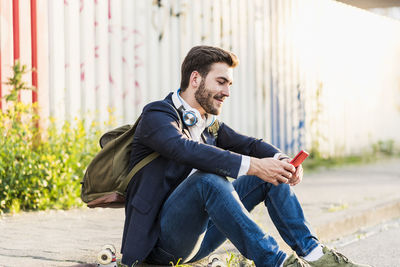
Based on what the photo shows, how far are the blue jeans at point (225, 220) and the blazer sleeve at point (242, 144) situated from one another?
33 centimetres

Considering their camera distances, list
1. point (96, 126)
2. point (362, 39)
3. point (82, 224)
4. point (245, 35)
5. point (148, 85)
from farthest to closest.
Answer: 1. point (362, 39)
2. point (245, 35)
3. point (148, 85)
4. point (96, 126)
5. point (82, 224)

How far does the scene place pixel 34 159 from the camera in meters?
5.18

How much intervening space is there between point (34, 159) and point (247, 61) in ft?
13.5

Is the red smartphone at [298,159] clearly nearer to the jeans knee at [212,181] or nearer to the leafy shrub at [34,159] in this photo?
the jeans knee at [212,181]

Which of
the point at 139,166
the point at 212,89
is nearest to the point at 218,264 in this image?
the point at 139,166

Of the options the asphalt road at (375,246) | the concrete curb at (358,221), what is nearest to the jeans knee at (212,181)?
the asphalt road at (375,246)

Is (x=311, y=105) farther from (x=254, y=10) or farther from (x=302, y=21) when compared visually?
(x=254, y=10)

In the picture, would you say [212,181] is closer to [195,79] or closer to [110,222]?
[195,79]

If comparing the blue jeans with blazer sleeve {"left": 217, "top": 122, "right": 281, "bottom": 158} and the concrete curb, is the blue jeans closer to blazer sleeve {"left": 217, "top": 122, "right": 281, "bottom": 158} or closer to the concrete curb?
blazer sleeve {"left": 217, "top": 122, "right": 281, "bottom": 158}

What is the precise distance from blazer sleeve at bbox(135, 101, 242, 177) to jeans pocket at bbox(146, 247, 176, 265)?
0.50 m

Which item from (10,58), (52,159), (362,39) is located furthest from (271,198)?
(362,39)

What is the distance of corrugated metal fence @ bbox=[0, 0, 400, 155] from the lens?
236 inches

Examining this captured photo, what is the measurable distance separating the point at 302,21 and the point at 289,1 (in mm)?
442

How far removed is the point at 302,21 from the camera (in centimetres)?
964
